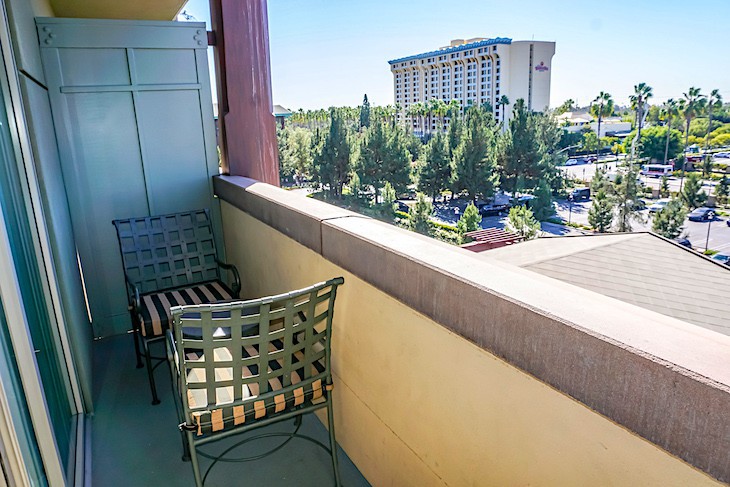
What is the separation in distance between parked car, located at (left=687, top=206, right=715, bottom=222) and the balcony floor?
147 ft

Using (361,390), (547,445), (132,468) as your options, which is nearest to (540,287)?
(547,445)

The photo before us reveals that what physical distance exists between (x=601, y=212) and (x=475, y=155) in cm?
1043

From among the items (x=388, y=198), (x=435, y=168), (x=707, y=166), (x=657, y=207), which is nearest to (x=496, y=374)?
(x=388, y=198)

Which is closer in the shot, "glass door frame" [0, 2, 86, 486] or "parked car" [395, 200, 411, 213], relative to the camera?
"glass door frame" [0, 2, 86, 486]

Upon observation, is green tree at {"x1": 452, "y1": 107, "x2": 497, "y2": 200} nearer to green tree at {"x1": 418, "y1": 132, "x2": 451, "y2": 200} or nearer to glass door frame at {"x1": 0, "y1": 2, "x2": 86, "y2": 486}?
green tree at {"x1": 418, "y1": 132, "x2": 451, "y2": 200}

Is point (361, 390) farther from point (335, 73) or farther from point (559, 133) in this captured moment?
point (335, 73)

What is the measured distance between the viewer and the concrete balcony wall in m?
0.76

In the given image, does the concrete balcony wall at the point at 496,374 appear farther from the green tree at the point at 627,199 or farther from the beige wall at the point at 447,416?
the green tree at the point at 627,199

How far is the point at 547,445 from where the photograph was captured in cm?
100

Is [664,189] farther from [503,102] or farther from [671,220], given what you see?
[503,102]

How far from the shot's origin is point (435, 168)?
38.5 m

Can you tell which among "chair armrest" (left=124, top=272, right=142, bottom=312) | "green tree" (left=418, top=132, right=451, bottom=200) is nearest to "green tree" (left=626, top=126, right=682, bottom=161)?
"green tree" (left=418, top=132, right=451, bottom=200)

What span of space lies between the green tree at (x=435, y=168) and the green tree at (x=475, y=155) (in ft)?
3.37

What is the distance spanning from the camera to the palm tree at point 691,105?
4681 cm
